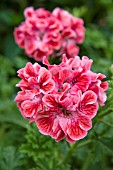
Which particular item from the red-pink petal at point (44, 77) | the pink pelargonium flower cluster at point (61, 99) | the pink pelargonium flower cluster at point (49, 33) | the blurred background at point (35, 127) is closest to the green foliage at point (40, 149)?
the blurred background at point (35, 127)

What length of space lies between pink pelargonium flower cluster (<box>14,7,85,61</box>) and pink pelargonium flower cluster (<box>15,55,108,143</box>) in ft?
3.08

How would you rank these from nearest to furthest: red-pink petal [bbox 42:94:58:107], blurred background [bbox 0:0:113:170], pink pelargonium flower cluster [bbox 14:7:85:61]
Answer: red-pink petal [bbox 42:94:58:107] < blurred background [bbox 0:0:113:170] < pink pelargonium flower cluster [bbox 14:7:85:61]

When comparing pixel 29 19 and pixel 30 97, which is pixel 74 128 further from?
pixel 29 19

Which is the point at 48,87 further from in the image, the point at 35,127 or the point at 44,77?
the point at 35,127

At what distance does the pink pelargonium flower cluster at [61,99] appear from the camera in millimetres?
1995

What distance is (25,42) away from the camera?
3154 millimetres

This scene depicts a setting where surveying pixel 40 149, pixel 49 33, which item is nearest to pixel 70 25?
pixel 49 33

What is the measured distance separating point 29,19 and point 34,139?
89 centimetres

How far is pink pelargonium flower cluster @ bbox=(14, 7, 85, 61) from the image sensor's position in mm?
3021

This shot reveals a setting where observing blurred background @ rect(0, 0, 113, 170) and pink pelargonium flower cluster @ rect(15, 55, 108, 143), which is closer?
pink pelargonium flower cluster @ rect(15, 55, 108, 143)

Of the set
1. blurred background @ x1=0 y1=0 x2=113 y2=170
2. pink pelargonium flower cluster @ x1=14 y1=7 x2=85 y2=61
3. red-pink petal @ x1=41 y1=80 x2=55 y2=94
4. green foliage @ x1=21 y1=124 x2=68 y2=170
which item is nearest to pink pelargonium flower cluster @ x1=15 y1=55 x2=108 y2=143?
red-pink petal @ x1=41 y1=80 x2=55 y2=94

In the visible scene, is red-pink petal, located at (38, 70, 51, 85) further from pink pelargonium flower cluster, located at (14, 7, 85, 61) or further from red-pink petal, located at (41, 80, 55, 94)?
pink pelargonium flower cluster, located at (14, 7, 85, 61)

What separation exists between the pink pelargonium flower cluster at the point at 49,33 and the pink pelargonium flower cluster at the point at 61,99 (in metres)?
0.94

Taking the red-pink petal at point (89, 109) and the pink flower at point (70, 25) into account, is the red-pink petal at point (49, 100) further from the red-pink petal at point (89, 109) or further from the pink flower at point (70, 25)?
the pink flower at point (70, 25)
